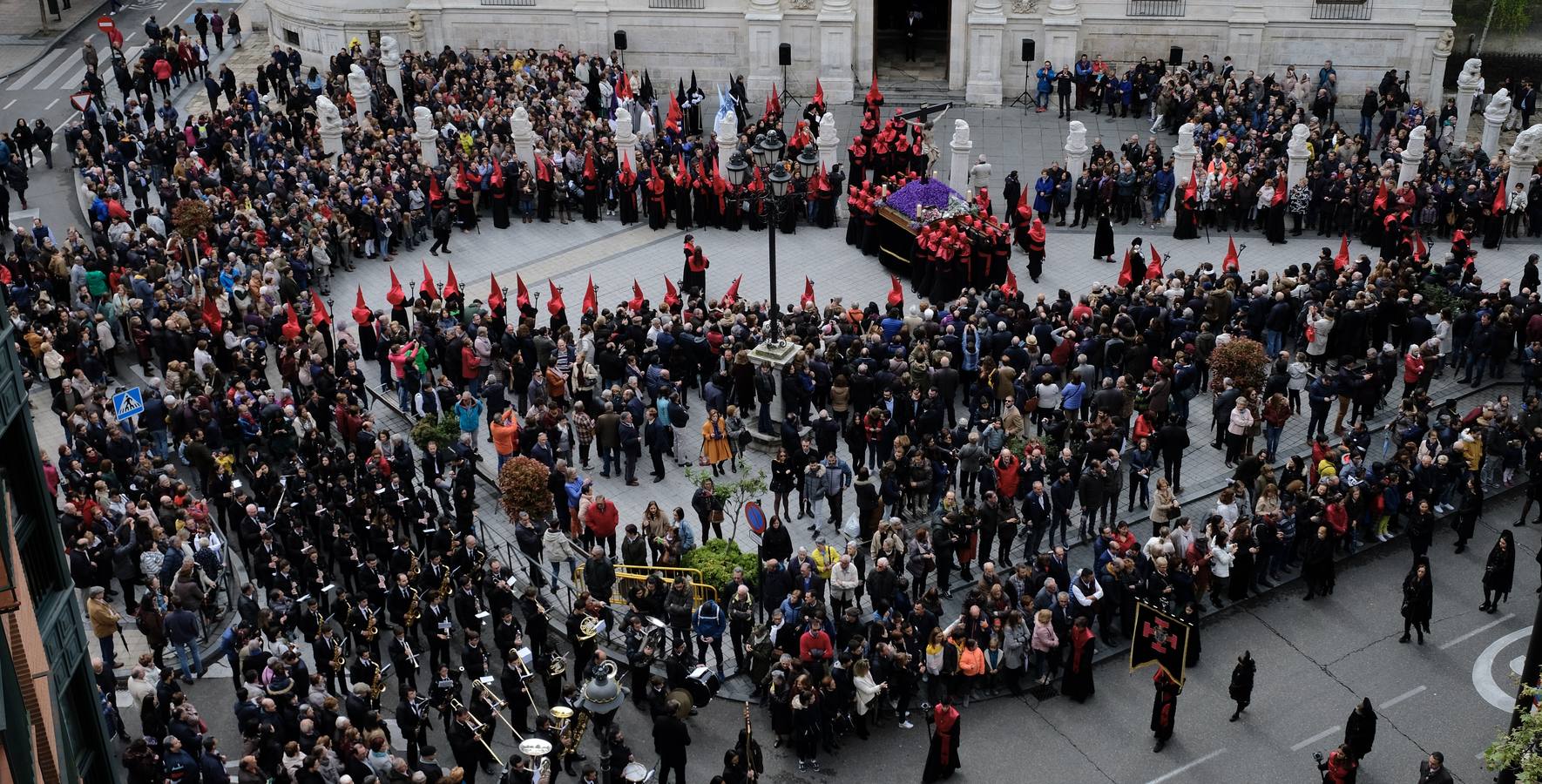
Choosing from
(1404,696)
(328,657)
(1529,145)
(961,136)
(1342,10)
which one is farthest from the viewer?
(1342,10)

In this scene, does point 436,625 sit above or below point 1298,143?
below

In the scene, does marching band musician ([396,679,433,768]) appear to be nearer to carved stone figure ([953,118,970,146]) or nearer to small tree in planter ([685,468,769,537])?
small tree in planter ([685,468,769,537])

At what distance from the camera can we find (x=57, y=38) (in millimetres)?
52688

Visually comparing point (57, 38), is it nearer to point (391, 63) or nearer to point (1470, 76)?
point (391, 63)

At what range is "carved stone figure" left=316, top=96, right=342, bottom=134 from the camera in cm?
3881

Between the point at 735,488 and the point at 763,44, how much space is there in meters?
21.6

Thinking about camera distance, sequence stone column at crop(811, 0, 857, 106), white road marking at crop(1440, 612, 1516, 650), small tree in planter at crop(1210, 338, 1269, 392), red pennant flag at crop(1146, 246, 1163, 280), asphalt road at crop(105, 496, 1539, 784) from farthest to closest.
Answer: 1. stone column at crop(811, 0, 857, 106)
2. red pennant flag at crop(1146, 246, 1163, 280)
3. small tree in planter at crop(1210, 338, 1269, 392)
4. white road marking at crop(1440, 612, 1516, 650)
5. asphalt road at crop(105, 496, 1539, 784)

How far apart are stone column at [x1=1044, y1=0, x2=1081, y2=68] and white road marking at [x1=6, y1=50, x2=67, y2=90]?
26980 millimetres

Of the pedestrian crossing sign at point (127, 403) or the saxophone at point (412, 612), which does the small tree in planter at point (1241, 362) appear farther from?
the pedestrian crossing sign at point (127, 403)

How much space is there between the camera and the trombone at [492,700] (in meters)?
21.8

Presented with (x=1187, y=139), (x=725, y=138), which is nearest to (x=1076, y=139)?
(x=1187, y=139)

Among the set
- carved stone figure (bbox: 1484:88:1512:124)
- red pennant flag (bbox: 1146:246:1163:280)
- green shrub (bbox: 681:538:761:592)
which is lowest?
green shrub (bbox: 681:538:761:592)

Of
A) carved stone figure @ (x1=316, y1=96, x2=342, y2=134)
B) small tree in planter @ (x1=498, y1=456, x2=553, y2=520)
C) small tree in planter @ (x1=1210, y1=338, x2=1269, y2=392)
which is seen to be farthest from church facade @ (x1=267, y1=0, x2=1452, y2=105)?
small tree in planter @ (x1=498, y1=456, x2=553, y2=520)

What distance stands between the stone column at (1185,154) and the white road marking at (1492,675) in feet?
47.4
